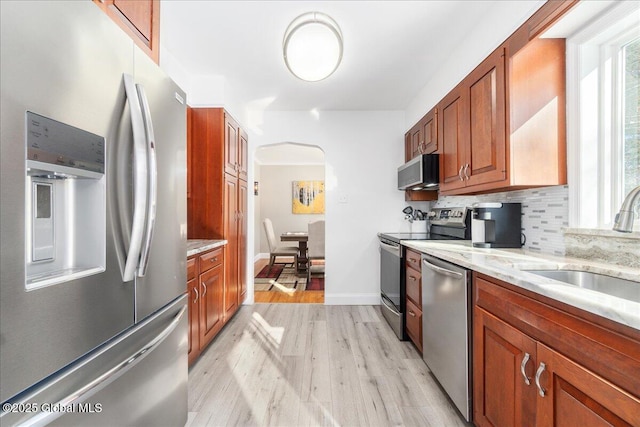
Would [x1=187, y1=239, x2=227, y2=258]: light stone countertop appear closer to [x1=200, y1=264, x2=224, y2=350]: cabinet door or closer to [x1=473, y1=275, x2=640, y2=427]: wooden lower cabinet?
[x1=200, y1=264, x2=224, y2=350]: cabinet door

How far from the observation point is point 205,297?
227 centimetres

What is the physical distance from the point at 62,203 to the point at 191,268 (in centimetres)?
135

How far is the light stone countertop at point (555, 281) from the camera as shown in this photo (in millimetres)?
747

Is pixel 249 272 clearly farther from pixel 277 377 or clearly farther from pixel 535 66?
pixel 535 66

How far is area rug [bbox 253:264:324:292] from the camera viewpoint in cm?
433

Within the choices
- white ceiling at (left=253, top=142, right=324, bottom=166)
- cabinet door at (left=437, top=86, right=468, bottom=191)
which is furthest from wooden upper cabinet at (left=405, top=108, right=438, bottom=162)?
white ceiling at (left=253, top=142, right=324, bottom=166)

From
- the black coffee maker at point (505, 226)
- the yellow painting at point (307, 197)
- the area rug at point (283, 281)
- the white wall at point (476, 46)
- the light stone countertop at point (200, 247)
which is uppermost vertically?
the white wall at point (476, 46)

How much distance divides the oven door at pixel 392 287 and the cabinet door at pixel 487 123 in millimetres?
1006

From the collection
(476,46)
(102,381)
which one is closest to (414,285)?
(476,46)

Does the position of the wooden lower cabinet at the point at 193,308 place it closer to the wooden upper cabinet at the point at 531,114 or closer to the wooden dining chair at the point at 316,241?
the wooden upper cabinet at the point at 531,114

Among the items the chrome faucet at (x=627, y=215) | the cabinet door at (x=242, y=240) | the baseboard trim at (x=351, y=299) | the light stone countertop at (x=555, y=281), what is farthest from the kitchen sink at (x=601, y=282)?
the cabinet door at (x=242, y=240)

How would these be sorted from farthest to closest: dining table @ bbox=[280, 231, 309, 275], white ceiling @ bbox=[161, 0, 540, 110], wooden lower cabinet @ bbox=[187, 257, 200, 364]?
1. dining table @ bbox=[280, 231, 309, 275]
2. wooden lower cabinet @ bbox=[187, 257, 200, 364]
3. white ceiling @ bbox=[161, 0, 540, 110]

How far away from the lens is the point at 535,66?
1.61m

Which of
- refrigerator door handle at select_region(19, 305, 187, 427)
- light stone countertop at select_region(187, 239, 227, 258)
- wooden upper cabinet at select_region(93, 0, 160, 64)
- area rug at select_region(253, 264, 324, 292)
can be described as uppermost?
wooden upper cabinet at select_region(93, 0, 160, 64)
